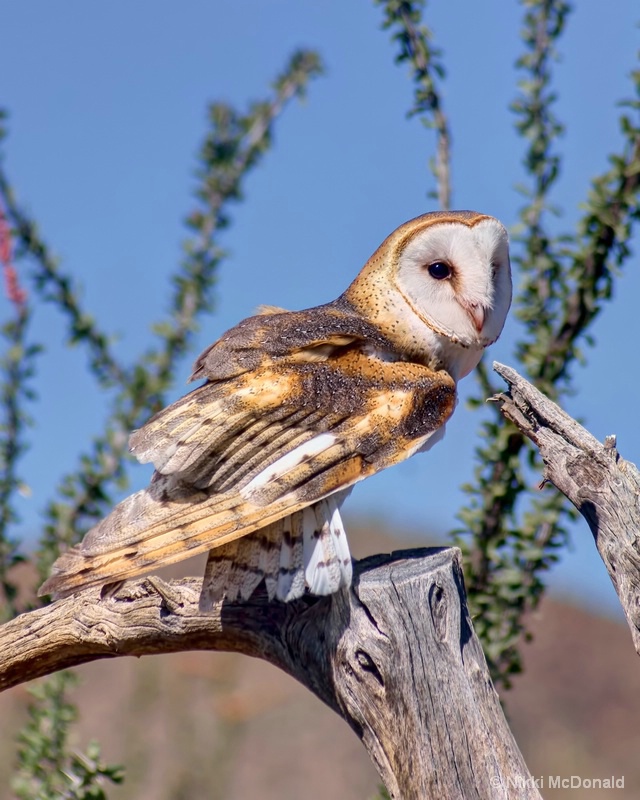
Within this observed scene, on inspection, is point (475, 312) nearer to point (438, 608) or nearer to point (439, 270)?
point (439, 270)

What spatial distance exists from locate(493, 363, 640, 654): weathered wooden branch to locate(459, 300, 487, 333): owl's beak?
75cm

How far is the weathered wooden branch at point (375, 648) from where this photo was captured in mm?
2512

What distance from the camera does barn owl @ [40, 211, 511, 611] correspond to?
2752 millimetres

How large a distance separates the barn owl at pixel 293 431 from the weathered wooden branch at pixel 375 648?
11 centimetres

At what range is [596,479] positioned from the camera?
2646 mm

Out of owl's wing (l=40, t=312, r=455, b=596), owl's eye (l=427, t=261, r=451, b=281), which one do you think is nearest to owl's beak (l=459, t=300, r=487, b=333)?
owl's eye (l=427, t=261, r=451, b=281)

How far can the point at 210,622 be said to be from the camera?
2.97m

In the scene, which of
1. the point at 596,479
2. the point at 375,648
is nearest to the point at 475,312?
the point at 596,479

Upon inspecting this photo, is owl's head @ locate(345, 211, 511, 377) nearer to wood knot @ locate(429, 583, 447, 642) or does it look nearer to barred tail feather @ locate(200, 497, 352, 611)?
barred tail feather @ locate(200, 497, 352, 611)

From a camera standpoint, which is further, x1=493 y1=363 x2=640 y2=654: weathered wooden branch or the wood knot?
the wood knot

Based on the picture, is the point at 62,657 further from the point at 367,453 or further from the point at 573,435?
the point at 573,435

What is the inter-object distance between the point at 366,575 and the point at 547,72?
8.20 ft

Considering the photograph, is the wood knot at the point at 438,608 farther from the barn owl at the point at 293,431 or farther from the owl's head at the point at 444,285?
the owl's head at the point at 444,285

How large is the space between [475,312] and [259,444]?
1073mm
